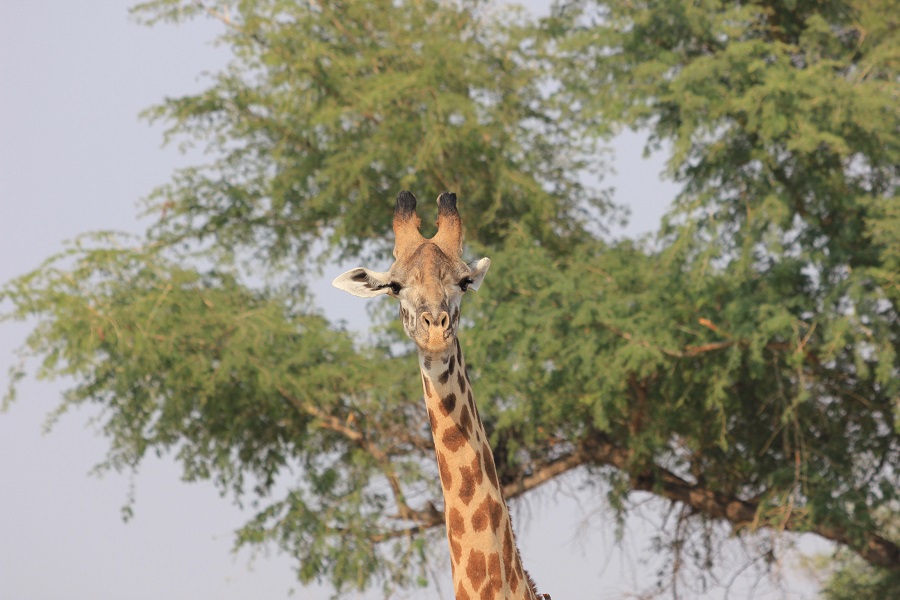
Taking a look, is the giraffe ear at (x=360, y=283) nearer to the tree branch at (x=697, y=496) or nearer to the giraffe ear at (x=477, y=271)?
the giraffe ear at (x=477, y=271)

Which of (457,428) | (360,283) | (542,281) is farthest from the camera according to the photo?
(542,281)

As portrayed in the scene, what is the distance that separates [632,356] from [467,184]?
451 centimetres

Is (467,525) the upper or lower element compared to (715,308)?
lower

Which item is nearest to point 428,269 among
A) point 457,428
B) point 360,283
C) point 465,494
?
point 360,283

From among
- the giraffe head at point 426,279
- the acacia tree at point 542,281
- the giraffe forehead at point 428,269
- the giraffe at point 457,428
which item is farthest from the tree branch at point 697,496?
the giraffe forehead at point 428,269

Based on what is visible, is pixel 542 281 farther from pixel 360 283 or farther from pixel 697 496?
pixel 360 283

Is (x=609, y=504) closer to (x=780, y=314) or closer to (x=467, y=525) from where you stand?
(x=780, y=314)

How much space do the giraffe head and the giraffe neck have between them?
24cm

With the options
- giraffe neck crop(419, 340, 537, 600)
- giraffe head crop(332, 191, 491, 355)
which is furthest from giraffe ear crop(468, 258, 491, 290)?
giraffe neck crop(419, 340, 537, 600)

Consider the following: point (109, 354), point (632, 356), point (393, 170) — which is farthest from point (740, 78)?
point (109, 354)

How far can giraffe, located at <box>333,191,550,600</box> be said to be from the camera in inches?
205

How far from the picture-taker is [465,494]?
5.42m

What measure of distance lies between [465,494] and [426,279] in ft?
3.17

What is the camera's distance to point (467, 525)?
17.7ft
